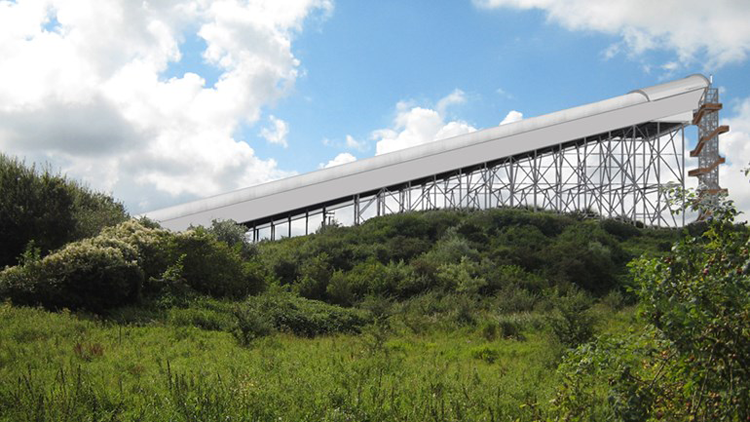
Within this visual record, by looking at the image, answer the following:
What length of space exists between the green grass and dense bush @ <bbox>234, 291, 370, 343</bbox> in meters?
0.55

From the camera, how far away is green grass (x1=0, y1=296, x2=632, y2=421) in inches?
278

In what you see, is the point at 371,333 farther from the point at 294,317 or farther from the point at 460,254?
the point at 460,254

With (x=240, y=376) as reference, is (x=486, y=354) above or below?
below

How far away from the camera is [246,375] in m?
8.45

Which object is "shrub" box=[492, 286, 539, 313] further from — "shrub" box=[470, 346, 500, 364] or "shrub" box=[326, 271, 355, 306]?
"shrub" box=[470, 346, 500, 364]

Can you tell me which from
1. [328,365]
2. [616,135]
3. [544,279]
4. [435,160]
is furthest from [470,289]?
[616,135]

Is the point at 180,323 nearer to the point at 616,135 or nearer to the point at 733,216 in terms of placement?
the point at 733,216

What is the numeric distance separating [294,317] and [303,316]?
28 cm

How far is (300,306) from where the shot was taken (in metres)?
16.5

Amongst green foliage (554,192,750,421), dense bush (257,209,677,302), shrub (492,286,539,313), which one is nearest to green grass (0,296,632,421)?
green foliage (554,192,750,421)

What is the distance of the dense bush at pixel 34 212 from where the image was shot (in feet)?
65.0

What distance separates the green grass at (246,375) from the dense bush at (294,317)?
1.80ft

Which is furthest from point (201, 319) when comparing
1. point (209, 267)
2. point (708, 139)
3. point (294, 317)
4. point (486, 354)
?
point (708, 139)

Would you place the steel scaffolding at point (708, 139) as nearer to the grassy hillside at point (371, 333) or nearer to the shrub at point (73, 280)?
the grassy hillside at point (371, 333)
